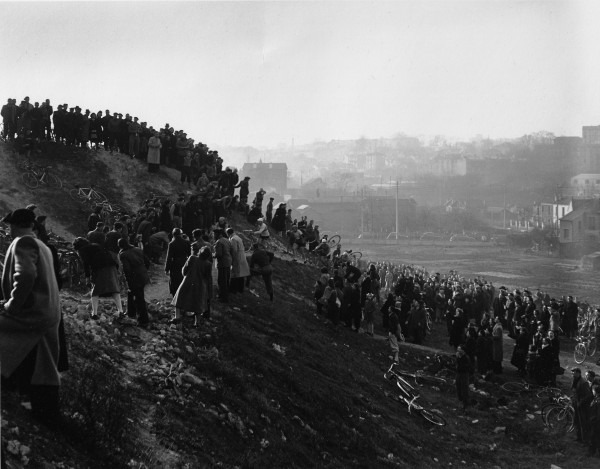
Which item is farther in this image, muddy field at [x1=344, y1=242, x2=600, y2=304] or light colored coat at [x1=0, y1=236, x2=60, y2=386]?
muddy field at [x1=344, y1=242, x2=600, y2=304]

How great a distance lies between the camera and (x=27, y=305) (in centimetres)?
587

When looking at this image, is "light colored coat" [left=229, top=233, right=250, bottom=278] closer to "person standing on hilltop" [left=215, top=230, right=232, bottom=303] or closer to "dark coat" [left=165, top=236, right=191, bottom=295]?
"person standing on hilltop" [left=215, top=230, right=232, bottom=303]

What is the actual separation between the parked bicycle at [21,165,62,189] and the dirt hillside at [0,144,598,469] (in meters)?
7.88

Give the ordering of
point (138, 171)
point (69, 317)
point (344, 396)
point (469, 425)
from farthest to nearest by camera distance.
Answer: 1. point (138, 171)
2. point (469, 425)
3. point (344, 396)
4. point (69, 317)

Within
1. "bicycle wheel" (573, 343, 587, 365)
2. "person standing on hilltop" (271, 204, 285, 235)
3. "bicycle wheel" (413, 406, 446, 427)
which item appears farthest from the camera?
"person standing on hilltop" (271, 204, 285, 235)

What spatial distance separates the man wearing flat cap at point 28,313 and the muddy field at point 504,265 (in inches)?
1756

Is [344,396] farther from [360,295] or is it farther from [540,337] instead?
[540,337]

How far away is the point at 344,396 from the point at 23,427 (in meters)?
7.91

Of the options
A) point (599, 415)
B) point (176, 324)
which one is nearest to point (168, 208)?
point (176, 324)

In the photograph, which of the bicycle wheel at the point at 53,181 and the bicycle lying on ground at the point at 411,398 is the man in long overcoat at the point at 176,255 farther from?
the bicycle wheel at the point at 53,181

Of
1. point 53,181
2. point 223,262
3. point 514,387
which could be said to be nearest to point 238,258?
point 223,262

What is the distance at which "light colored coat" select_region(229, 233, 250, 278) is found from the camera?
15.3 m

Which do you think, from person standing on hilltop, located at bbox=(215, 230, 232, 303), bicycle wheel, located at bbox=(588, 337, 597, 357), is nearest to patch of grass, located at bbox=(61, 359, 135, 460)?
person standing on hilltop, located at bbox=(215, 230, 232, 303)

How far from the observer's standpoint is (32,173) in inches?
949
